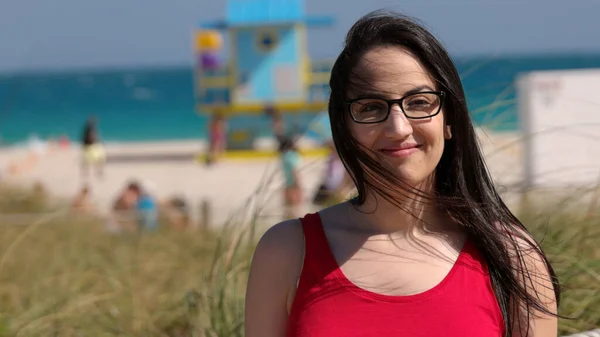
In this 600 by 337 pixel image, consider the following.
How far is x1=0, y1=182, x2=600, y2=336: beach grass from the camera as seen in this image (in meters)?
2.82

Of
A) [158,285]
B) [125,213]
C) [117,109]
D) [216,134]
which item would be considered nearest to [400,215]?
[158,285]

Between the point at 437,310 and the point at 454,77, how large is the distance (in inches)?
16.9

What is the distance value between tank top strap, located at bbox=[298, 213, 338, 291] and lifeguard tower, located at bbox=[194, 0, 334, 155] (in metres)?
17.9

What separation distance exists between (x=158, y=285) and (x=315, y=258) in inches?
126

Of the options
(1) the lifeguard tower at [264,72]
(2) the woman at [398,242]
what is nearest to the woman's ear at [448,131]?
(2) the woman at [398,242]

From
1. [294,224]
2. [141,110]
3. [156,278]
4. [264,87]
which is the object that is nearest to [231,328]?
[294,224]

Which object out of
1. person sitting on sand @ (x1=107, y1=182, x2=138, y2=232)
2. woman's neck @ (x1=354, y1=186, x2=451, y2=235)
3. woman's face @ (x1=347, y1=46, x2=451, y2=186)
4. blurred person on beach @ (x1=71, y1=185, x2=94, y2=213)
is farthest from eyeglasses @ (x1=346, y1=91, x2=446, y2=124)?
blurred person on beach @ (x1=71, y1=185, x2=94, y2=213)

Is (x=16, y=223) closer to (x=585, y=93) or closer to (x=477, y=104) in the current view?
(x=585, y=93)

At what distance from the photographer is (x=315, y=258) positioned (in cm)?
176

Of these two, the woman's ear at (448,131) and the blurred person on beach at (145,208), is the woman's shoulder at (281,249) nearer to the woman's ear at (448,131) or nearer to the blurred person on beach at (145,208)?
the woman's ear at (448,131)

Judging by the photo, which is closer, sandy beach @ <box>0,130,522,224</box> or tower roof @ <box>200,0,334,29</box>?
sandy beach @ <box>0,130,522,224</box>

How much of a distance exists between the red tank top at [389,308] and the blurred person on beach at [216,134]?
731 inches

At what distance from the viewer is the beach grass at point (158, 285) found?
282cm

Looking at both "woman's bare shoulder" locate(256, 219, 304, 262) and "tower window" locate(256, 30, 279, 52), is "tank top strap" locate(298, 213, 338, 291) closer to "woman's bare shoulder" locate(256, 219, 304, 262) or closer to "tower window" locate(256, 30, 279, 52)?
"woman's bare shoulder" locate(256, 219, 304, 262)
